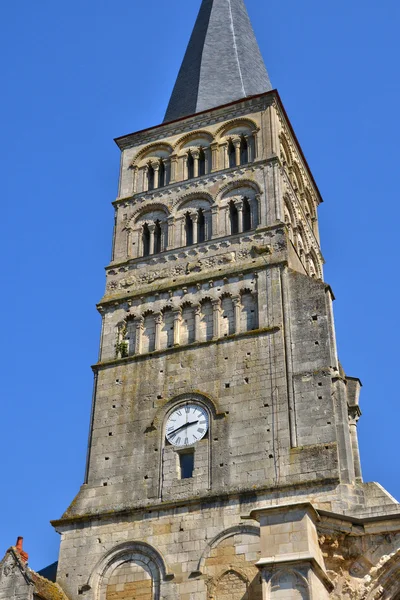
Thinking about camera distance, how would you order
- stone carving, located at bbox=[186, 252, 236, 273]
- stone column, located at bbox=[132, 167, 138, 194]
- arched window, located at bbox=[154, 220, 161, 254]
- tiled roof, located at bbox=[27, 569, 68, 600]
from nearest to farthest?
tiled roof, located at bbox=[27, 569, 68, 600], stone carving, located at bbox=[186, 252, 236, 273], arched window, located at bbox=[154, 220, 161, 254], stone column, located at bbox=[132, 167, 138, 194]

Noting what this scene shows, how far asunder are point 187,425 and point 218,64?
16951 millimetres

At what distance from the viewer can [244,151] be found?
1173 inches

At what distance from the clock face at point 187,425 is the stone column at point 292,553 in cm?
548

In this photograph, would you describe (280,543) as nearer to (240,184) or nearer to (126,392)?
(126,392)

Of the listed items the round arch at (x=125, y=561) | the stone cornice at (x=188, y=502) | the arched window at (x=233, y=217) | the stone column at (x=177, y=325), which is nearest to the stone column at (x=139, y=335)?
the stone column at (x=177, y=325)

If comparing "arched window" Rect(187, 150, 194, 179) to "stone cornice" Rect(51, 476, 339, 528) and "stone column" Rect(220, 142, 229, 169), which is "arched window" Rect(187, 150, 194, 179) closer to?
"stone column" Rect(220, 142, 229, 169)

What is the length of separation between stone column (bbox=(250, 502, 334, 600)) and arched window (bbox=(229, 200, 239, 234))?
38.2 feet

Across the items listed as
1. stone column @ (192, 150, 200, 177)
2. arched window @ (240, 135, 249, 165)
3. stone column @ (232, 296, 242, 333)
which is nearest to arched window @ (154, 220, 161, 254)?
stone column @ (192, 150, 200, 177)

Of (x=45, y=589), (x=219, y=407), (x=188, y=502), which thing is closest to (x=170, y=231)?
(x=219, y=407)

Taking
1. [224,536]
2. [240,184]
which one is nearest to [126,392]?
[224,536]

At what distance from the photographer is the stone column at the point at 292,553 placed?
16.7m

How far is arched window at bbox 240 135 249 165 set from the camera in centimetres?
2950

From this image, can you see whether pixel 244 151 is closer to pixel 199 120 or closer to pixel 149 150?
pixel 199 120

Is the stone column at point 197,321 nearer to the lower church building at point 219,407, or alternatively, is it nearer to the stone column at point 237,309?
the lower church building at point 219,407
